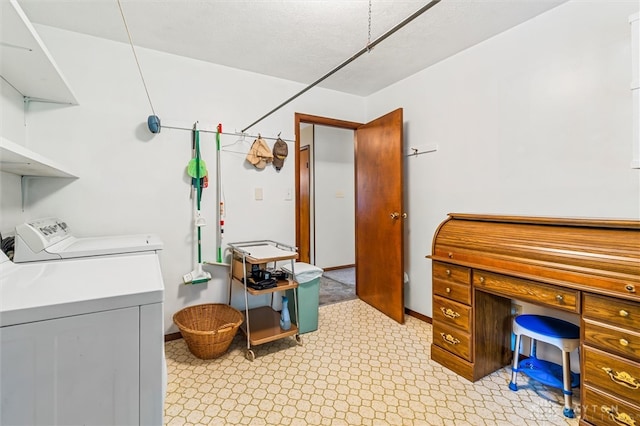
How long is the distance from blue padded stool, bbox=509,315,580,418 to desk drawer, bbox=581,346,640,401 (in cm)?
21

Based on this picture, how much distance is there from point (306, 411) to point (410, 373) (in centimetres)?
78

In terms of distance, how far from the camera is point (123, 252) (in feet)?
5.69

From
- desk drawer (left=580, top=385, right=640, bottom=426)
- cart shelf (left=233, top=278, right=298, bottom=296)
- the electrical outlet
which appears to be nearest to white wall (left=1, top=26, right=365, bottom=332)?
cart shelf (left=233, top=278, right=298, bottom=296)

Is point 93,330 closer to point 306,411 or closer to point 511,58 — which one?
point 306,411

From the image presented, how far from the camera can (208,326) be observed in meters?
2.44

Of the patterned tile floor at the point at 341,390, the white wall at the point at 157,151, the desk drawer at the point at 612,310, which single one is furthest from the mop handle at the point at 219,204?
the desk drawer at the point at 612,310

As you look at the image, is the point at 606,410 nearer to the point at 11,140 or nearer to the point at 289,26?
the point at 289,26

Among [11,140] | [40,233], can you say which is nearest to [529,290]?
[40,233]

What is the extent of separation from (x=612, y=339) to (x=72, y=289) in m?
2.15

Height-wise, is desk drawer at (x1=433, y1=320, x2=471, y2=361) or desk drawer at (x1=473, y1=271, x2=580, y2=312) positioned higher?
desk drawer at (x1=473, y1=271, x2=580, y2=312)

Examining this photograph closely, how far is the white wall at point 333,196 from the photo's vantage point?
4.76 meters

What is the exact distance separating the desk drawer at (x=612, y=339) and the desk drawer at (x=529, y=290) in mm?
93

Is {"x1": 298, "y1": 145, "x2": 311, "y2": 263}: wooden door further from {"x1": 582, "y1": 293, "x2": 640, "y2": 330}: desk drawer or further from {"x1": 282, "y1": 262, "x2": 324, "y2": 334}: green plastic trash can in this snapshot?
{"x1": 582, "y1": 293, "x2": 640, "y2": 330}: desk drawer

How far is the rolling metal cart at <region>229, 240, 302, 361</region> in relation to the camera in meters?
2.14
